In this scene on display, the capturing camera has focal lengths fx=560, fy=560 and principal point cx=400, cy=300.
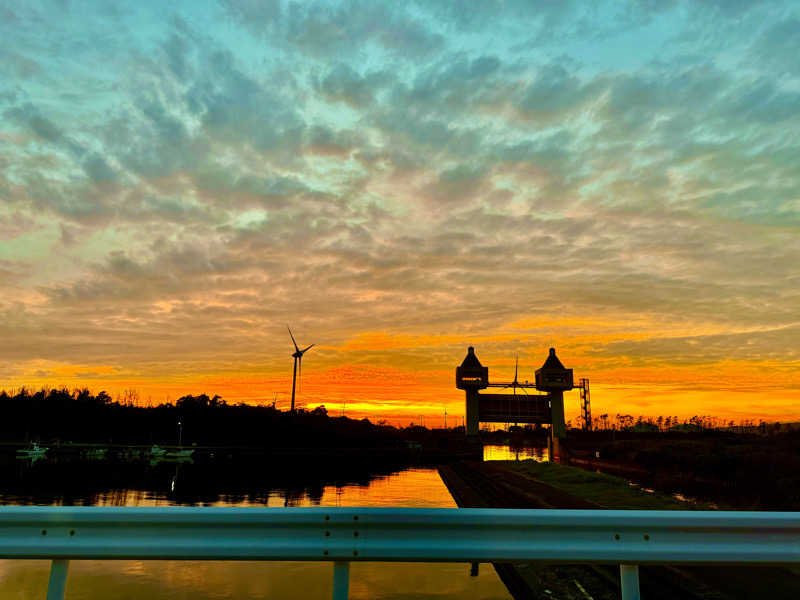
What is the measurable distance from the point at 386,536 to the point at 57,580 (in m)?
2.42

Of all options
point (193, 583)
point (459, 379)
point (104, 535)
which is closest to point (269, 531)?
point (104, 535)

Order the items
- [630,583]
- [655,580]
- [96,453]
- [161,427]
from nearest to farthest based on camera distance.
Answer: [630,583] → [655,580] → [96,453] → [161,427]

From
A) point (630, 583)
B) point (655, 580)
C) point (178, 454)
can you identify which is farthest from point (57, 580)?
point (178, 454)

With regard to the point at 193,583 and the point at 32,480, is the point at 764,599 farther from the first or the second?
the point at 32,480

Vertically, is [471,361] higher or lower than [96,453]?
higher

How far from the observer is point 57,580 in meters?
4.07

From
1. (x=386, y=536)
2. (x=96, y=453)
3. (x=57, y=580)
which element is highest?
(x=386, y=536)

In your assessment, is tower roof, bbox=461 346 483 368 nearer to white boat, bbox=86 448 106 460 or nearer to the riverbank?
the riverbank

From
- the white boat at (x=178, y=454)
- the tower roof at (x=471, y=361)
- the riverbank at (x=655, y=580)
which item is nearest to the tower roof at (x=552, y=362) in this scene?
the tower roof at (x=471, y=361)

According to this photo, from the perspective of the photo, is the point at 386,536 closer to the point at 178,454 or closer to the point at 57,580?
the point at 57,580

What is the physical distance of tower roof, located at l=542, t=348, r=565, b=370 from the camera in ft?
233

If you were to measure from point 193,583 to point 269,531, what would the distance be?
10313 mm

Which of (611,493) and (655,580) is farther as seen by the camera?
(611,493)

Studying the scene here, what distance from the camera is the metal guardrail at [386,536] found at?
3969 millimetres
